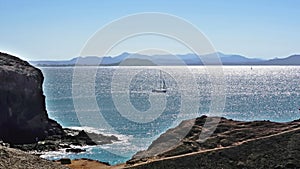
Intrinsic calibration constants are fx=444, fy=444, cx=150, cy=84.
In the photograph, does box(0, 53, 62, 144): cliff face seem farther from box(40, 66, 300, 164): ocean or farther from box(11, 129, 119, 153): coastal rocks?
box(40, 66, 300, 164): ocean

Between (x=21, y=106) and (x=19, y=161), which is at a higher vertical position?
(x=21, y=106)

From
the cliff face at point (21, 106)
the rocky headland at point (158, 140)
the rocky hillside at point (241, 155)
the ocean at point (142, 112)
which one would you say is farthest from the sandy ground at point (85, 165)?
the cliff face at point (21, 106)

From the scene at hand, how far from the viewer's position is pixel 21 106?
8000cm

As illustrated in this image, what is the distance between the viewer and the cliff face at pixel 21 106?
252 ft

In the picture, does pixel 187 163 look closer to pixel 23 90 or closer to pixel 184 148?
pixel 184 148

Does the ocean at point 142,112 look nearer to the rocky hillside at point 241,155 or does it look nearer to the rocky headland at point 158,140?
the rocky headland at point 158,140

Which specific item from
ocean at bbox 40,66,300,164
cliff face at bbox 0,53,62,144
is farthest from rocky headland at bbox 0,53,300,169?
ocean at bbox 40,66,300,164

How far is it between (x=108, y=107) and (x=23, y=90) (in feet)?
194

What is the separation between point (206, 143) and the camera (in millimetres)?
45719

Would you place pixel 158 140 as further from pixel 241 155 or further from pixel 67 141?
pixel 67 141

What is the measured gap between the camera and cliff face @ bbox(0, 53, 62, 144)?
7694 cm

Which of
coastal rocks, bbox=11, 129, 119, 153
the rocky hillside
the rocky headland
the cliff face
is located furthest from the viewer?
the cliff face

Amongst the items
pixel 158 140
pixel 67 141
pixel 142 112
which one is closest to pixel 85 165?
pixel 158 140

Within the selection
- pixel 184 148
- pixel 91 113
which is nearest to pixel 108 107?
pixel 91 113
